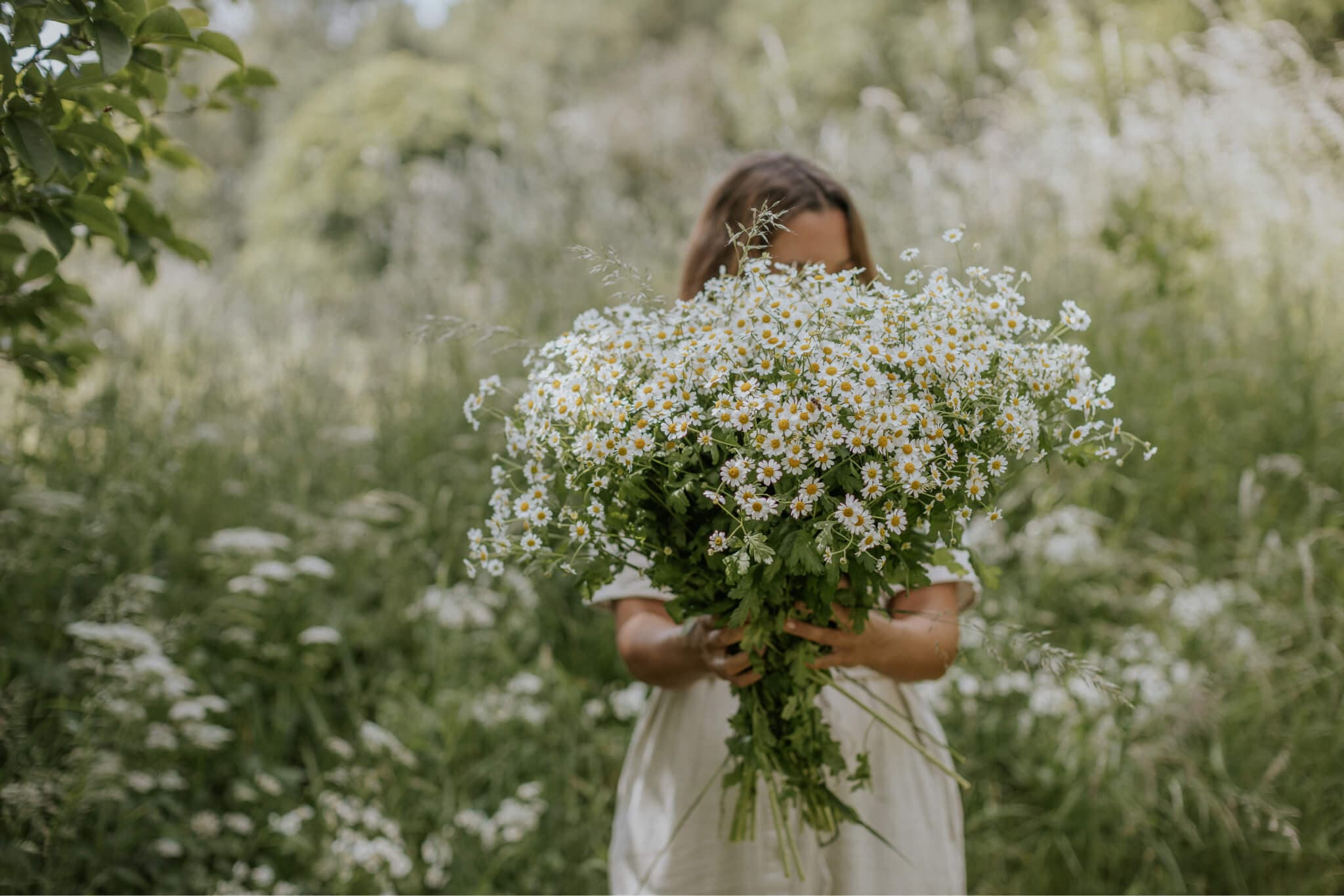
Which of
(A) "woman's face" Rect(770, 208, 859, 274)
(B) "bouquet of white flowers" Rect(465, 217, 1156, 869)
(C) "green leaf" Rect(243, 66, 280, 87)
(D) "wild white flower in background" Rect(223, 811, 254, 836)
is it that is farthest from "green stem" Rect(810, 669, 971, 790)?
(D) "wild white flower in background" Rect(223, 811, 254, 836)

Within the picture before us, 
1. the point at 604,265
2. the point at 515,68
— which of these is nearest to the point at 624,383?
the point at 604,265

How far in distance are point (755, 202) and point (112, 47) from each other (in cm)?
114

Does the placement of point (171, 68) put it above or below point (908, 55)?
below

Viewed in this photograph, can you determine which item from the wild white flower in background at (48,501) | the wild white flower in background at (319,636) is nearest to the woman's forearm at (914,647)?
the wild white flower in background at (319,636)

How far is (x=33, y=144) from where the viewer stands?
4.43ft

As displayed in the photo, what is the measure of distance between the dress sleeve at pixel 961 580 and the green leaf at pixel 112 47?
138 cm

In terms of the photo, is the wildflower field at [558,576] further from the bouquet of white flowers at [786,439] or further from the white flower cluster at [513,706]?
the bouquet of white flowers at [786,439]

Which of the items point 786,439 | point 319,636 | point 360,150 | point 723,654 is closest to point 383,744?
point 319,636

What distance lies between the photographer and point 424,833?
2.82 m

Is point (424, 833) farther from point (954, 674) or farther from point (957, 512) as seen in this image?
point (957, 512)

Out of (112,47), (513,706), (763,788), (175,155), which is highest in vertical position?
(175,155)

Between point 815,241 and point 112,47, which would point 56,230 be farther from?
point 815,241

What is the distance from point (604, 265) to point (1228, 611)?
8.84 ft

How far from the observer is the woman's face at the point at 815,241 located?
1.96m
